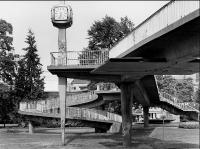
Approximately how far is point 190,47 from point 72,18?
18.1 m

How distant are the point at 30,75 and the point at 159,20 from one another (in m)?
51.8

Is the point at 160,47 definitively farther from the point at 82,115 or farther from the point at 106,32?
the point at 106,32

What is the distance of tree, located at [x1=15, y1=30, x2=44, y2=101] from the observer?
6544 cm

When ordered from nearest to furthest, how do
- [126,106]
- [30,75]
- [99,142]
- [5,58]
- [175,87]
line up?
[126,106] < [99,142] < [5,58] < [30,75] < [175,87]

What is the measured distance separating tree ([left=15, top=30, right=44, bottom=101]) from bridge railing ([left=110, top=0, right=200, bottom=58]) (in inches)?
1772

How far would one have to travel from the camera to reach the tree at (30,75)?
6544 centimetres

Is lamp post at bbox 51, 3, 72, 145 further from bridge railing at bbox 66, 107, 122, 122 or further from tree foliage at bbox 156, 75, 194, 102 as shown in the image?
tree foliage at bbox 156, 75, 194, 102

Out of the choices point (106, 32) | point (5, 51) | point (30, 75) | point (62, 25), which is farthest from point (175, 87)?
point (62, 25)

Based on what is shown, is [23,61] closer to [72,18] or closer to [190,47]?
[72,18]

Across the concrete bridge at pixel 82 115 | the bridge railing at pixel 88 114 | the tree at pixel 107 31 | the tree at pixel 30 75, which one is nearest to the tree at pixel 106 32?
the tree at pixel 107 31

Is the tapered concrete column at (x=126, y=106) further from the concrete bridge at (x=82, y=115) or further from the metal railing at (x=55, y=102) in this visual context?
the metal railing at (x=55, y=102)

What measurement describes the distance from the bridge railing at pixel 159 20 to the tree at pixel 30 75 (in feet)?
148

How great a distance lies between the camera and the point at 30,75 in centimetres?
6631

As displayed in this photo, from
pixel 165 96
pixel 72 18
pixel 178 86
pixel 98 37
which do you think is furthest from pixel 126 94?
pixel 178 86
